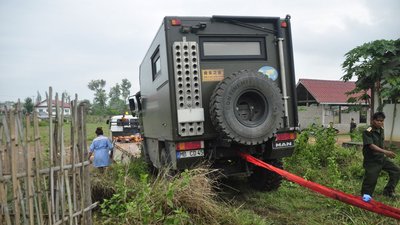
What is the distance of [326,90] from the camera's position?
24.3 metres

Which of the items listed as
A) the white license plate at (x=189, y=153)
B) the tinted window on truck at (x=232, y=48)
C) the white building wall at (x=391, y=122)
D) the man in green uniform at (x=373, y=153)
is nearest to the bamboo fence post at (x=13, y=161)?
the white license plate at (x=189, y=153)

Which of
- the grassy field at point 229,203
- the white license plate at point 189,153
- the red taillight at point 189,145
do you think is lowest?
the grassy field at point 229,203

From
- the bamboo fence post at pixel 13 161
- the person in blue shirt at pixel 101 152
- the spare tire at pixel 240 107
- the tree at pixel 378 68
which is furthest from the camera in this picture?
the tree at pixel 378 68

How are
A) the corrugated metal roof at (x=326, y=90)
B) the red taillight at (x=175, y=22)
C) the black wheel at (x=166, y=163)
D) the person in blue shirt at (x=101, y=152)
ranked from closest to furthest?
the red taillight at (x=175, y=22) → the black wheel at (x=166, y=163) → the person in blue shirt at (x=101, y=152) → the corrugated metal roof at (x=326, y=90)

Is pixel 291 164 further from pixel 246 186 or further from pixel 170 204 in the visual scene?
pixel 170 204

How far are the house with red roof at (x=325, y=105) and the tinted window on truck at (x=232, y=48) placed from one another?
1774cm

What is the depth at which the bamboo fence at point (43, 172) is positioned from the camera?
9.92 ft

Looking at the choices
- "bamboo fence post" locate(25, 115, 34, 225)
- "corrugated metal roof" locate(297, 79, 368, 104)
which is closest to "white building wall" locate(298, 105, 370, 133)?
"corrugated metal roof" locate(297, 79, 368, 104)

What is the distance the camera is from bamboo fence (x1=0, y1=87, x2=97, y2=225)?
9.92 ft

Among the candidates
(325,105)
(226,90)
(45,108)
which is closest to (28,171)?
(45,108)

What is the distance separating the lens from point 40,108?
354 centimetres

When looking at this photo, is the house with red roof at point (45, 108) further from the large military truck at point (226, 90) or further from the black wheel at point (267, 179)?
the black wheel at point (267, 179)

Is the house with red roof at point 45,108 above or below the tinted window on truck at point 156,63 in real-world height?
below

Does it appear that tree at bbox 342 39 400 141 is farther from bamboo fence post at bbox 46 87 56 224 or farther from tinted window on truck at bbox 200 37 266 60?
bamboo fence post at bbox 46 87 56 224
